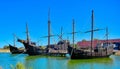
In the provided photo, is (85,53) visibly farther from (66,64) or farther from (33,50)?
(33,50)

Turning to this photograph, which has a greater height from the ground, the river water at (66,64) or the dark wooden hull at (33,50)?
the dark wooden hull at (33,50)

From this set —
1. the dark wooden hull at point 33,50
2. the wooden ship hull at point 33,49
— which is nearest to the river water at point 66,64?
the dark wooden hull at point 33,50

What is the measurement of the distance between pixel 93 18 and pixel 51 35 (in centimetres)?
1762

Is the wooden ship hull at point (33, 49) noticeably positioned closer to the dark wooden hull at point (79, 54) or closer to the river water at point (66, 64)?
the dark wooden hull at point (79, 54)

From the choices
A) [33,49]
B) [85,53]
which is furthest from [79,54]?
[33,49]

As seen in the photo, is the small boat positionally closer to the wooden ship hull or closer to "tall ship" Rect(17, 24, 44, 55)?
the wooden ship hull

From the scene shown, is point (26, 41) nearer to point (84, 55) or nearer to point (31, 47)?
point (31, 47)

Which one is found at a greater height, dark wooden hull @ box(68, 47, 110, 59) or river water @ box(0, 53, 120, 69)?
dark wooden hull @ box(68, 47, 110, 59)

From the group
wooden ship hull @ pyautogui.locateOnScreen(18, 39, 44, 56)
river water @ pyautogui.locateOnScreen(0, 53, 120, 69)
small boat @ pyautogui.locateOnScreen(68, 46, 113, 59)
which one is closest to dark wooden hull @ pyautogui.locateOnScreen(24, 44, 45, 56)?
wooden ship hull @ pyautogui.locateOnScreen(18, 39, 44, 56)

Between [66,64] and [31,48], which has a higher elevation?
[31,48]

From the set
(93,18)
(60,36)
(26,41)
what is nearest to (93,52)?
(93,18)

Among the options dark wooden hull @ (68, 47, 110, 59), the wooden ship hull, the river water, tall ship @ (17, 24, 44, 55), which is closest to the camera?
the river water

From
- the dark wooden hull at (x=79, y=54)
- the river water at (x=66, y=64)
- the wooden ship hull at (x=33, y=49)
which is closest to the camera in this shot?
the river water at (x=66, y=64)

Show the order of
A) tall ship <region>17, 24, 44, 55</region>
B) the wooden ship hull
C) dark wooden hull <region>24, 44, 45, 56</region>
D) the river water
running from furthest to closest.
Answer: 1. tall ship <region>17, 24, 44, 55</region>
2. the wooden ship hull
3. dark wooden hull <region>24, 44, 45, 56</region>
4. the river water
